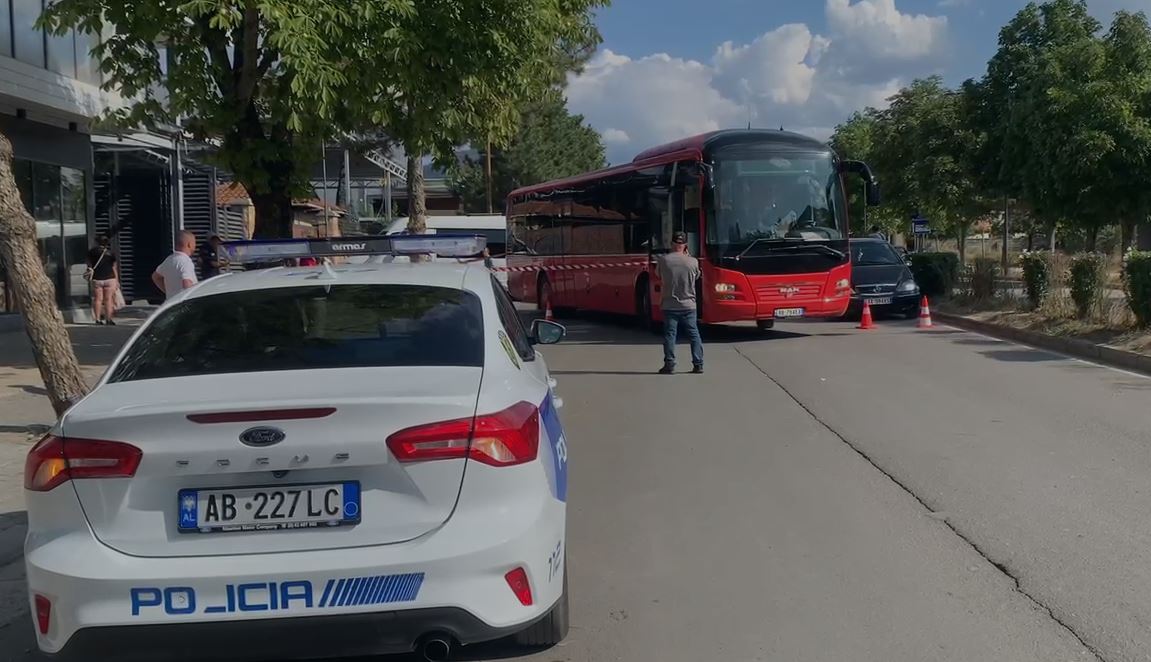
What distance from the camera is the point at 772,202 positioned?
18.1m

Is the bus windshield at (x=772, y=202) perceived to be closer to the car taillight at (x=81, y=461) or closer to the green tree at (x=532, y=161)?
the car taillight at (x=81, y=461)

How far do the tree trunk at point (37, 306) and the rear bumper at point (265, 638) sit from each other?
5.95 m

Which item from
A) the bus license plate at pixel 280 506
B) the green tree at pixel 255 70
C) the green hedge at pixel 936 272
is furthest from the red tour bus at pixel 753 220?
the bus license plate at pixel 280 506

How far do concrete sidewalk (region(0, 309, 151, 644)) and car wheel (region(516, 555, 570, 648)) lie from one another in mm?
2413

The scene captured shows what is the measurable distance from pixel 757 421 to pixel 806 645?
19.3ft

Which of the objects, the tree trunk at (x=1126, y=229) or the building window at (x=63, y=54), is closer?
the building window at (x=63, y=54)

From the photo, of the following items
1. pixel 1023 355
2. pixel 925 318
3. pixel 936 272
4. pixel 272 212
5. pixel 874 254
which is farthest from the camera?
pixel 936 272

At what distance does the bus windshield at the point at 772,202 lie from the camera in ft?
58.6

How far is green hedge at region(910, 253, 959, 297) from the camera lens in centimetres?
2462

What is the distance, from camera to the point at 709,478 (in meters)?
8.30

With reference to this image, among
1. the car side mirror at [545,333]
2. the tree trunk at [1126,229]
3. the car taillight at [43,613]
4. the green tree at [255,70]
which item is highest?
the green tree at [255,70]

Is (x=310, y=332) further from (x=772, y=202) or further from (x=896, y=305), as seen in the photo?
(x=896, y=305)

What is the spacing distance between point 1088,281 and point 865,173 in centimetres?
391

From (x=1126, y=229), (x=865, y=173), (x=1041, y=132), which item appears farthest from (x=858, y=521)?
(x=1126, y=229)
